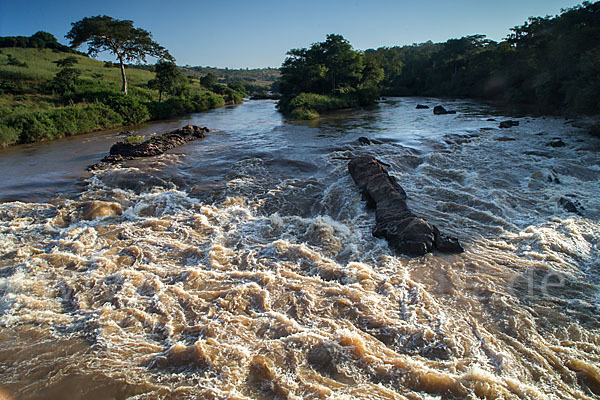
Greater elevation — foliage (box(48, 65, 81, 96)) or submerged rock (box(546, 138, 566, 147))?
foliage (box(48, 65, 81, 96))

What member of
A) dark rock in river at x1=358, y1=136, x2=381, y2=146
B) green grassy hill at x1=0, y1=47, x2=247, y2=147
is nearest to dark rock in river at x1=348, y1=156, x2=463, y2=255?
dark rock in river at x1=358, y1=136, x2=381, y2=146

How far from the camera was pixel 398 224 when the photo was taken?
6.14 meters

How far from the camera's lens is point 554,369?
323 cm

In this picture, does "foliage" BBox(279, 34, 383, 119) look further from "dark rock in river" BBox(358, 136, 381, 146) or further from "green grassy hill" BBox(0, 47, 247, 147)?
"dark rock in river" BBox(358, 136, 381, 146)

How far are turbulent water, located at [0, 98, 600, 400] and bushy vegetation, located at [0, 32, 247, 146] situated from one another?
10.6 metres

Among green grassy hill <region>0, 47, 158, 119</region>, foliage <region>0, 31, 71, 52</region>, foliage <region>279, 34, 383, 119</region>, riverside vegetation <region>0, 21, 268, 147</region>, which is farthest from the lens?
foliage <region>0, 31, 71, 52</region>

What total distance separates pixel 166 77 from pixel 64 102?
10232 mm

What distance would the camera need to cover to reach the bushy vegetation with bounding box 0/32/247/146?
17422 millimetres

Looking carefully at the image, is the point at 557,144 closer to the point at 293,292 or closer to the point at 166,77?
the point at 293,292

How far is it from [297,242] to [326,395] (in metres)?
3.36

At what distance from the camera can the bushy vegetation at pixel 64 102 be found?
17.4 metres

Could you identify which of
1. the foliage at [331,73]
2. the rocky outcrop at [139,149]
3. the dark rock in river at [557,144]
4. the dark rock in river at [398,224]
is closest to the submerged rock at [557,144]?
the dark rock in river at [557,144]

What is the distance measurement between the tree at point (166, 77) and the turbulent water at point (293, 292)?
25897mm

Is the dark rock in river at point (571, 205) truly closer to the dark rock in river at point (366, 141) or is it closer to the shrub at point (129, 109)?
the dark rock in river at point (366, 141)
